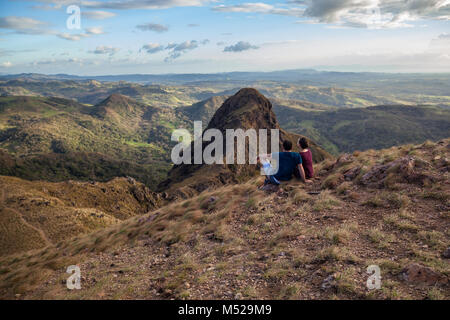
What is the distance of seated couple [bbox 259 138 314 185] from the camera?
519 inches

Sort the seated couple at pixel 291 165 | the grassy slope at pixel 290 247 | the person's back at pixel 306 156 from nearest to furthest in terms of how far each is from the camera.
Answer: the grassy slope at pixel 290 247, the person's back at pixel 306 156, the seated couple at pixel 291 165

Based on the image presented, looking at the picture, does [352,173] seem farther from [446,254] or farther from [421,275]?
[421,275]

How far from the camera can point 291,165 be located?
44.8 feet

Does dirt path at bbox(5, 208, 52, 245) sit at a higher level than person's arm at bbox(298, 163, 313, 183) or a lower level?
lower

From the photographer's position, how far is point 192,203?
16.9m

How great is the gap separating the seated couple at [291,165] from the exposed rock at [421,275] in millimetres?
7467

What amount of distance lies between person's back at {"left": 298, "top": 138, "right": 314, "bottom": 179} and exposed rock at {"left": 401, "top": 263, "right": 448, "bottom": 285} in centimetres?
733

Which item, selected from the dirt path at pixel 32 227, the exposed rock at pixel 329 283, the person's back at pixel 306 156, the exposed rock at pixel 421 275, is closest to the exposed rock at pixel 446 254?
the exposed rock at pixel 421 275

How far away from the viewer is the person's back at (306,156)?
Answer: 1303cm

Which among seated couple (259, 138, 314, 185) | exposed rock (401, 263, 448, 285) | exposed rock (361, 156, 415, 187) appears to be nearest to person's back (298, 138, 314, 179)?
seated couple (259, 138, 314, 185)

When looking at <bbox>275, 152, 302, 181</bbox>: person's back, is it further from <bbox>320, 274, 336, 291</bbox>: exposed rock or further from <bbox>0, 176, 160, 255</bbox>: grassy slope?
<bbox>0, 176, 160, 255</bbox>: grassy slope

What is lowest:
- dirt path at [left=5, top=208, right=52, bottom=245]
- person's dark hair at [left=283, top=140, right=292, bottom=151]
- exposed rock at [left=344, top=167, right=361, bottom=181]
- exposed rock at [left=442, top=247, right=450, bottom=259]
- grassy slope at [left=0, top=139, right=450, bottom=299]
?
dirt path at [left=5, top=208, right=52, bottom=245]

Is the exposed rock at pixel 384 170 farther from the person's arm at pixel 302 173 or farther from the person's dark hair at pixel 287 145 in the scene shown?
the person's dark hair at pixel 287 145
